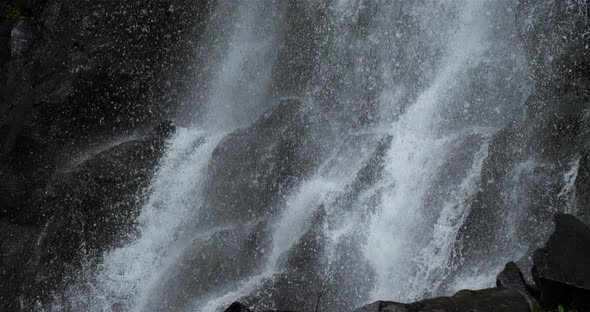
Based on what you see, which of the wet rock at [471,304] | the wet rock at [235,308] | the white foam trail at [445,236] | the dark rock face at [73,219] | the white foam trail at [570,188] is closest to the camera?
the wet rock at [471,304]

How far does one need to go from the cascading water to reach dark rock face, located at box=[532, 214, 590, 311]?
9.58 ft

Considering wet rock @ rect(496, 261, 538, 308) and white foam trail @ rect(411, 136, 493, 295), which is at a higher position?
white foam trail @ rect(411, 136, 493, 295)

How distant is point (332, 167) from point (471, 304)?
6915 millimetres

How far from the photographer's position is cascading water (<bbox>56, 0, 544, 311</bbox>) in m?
13.2

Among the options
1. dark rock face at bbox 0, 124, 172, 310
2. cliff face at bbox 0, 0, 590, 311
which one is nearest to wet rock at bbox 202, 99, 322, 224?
cliff face at bbox 0, 0, 590, 311

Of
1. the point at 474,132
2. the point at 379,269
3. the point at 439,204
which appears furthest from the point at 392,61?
the point at 379,269

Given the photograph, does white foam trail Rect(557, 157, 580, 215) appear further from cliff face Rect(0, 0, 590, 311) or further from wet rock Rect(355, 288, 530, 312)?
wet rock Rect(355, 288, 530, 312)

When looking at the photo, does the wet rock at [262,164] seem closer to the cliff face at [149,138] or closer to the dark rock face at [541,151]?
the cliff face at [149,138]

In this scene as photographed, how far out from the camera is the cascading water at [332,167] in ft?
43.3

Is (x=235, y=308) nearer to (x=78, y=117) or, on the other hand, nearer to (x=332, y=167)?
(x=332, y=167)

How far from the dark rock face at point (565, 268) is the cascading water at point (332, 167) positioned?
2920 mm

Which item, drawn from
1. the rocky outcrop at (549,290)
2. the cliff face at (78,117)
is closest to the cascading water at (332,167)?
the cliff face at (78,117)

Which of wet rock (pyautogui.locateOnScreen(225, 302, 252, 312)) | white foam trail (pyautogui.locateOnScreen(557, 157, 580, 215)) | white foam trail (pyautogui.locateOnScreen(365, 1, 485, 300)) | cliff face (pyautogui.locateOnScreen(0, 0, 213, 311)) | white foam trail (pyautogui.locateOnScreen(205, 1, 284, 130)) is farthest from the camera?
white foam trail (pyautogui.locateOnScreen(205, 1, 284, 130))

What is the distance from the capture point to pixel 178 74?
63.4 ft
